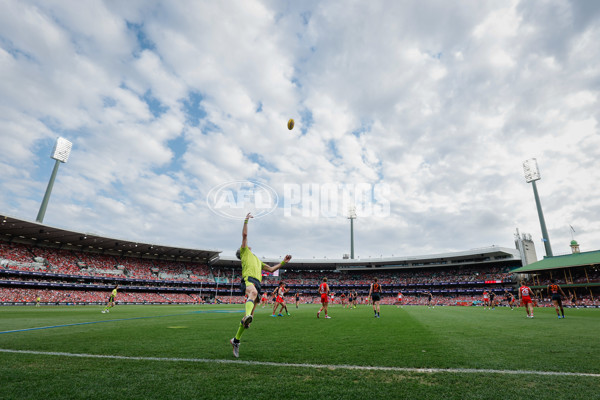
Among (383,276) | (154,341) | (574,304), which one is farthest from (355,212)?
(154,341)

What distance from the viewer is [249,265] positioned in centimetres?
626

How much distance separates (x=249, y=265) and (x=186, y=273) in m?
67.7

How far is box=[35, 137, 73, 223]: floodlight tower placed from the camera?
5569cm

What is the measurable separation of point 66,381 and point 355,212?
86.4m

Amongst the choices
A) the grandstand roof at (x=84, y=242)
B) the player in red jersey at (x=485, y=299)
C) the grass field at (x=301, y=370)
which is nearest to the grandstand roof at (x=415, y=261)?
the grandstand roof at (x=84, y=242)

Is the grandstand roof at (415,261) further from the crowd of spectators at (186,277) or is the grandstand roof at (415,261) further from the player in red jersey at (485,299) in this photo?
the player in red jersey at (485,299)

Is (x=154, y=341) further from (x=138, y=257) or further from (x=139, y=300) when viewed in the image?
(x=138, y=257)

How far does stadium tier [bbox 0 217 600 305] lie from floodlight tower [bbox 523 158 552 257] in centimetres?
605

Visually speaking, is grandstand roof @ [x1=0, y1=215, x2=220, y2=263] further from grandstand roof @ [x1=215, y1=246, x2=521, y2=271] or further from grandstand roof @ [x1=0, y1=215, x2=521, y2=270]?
grandstand roof @ [x1=215, y1=246, x2=521, y2=271]

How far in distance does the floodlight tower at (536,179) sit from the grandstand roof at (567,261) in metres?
9.71

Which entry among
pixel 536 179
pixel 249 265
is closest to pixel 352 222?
pixel 536 179

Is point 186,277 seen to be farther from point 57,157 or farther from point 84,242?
point 57,157

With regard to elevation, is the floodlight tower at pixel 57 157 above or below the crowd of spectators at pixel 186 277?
above

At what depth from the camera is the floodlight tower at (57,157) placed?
2192 inches
